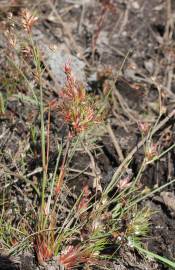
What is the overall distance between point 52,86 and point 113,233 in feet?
3.73

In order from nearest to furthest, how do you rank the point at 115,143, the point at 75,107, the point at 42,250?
1. the point at 75,107
2. the point at 42,250
3. the point at 115,143

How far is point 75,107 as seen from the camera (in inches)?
63.1

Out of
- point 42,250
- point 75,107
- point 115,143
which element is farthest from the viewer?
point 115,143

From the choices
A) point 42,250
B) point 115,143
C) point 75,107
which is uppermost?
point 75,107

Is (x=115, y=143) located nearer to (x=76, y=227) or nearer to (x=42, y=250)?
(x=76, y=227)

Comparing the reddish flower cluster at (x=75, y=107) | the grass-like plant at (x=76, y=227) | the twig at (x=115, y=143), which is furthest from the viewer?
the twig at (x=115, y=143)

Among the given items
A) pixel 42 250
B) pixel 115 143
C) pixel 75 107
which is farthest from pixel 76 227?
pixel 115 143

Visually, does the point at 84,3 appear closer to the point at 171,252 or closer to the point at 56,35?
the point at 56,35

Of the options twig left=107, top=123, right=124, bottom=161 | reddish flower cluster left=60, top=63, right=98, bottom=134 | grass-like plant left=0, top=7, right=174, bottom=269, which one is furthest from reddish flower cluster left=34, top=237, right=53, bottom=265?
twig left=107, top=123, right=124, bottom=161

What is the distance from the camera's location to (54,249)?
6.02 ft

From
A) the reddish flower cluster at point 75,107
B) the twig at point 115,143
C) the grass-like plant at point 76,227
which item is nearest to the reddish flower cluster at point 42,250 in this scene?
the grass-like plant at point 76,227

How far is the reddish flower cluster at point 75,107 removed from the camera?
1.58m

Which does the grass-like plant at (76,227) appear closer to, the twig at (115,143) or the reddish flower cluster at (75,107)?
the reddish flower cluster at (75,107)

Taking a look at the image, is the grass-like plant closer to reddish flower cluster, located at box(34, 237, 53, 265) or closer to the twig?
reddish flower cluster, located at box(34, 237, 53, 265)
